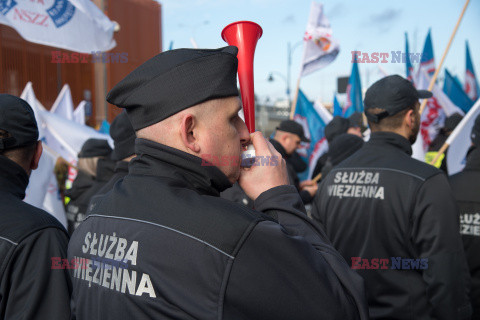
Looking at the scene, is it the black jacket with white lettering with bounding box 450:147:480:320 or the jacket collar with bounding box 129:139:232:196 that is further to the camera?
the black jacket with white lettering with bounding box 450:147:480:320

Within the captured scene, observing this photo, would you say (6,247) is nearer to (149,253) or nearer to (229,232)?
(149,253)

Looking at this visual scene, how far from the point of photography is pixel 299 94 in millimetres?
7387

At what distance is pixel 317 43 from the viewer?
22.8 ft

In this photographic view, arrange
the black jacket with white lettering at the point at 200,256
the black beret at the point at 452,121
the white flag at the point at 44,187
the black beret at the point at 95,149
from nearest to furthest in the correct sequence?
1. the black jacket with white lettering at the point at 200,256
2. the white flag at the point at 44,187
3. the black beret at the point at 95,149
4. the black beret at the point at 452,121

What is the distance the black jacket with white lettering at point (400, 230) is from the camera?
2189mm

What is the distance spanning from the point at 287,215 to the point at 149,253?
0.42 metres

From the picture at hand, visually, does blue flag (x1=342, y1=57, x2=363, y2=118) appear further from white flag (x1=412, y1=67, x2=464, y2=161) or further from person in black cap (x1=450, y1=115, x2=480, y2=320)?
person in black cap (x1=450, y1=115, x2=480, y2=320)

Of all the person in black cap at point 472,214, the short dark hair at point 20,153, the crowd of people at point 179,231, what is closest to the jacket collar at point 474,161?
the person in black cap at point 472,214

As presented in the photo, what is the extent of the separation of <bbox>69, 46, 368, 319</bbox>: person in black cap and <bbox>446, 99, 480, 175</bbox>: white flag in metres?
3.52

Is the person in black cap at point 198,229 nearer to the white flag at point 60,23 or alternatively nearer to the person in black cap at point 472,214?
the person in black cap at point 472,214

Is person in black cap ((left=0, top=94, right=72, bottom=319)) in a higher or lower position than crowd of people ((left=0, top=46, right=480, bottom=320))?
lower

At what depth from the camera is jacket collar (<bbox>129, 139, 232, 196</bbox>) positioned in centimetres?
122

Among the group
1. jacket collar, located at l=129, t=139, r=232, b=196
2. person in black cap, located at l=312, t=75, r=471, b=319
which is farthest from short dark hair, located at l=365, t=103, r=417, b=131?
jacket collar, located at l=129, t=139, r=232, b=196

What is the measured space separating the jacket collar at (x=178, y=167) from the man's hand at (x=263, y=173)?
0.43ft
